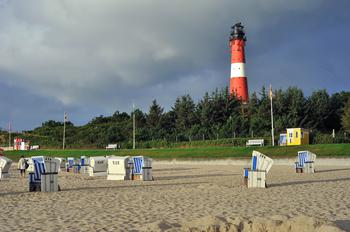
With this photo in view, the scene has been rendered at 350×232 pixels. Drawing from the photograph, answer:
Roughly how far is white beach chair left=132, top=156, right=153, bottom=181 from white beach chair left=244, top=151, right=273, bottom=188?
714 cm

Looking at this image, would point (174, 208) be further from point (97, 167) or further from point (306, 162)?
point (306, 162)

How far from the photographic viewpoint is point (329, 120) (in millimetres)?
63250

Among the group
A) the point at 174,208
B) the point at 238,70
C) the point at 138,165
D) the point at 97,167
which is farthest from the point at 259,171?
the point at 238,70

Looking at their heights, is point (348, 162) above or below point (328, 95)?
below

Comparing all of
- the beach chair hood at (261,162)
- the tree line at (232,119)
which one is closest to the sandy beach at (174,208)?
the beach chair hood at (261,162)

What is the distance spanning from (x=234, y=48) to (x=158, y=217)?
62049mm

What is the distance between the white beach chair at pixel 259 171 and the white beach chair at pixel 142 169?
7144mm

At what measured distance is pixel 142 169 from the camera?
23.9m

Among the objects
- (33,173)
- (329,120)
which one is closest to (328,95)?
(329,120)

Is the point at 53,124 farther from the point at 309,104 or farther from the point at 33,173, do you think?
the point at 33,173

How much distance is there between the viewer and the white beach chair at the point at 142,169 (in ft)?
78.2

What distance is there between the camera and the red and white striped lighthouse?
6900 cm

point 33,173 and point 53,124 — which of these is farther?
point 53,124

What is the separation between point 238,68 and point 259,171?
51.9 meters
